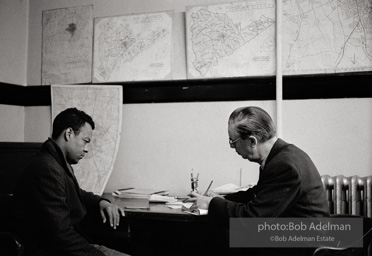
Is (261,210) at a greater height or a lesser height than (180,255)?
greater

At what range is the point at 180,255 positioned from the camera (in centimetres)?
309

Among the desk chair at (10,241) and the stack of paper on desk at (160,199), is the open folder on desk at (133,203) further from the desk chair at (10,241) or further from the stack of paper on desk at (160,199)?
the desk chair at (10,241)

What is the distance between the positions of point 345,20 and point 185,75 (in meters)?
1.38

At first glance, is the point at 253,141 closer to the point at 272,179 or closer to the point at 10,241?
the point at 272,179

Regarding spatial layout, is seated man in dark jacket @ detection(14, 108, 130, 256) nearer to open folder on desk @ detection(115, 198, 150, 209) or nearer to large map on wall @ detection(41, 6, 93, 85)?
open folder on desk @ detection(115, 198, 150, 209)

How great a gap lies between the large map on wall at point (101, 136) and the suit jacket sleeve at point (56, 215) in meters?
1.40

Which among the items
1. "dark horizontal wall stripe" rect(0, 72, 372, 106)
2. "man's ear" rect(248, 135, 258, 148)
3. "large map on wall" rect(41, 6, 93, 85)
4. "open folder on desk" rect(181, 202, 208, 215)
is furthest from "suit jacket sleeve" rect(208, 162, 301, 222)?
"large map on wall" rect(41, 6, 93, 85)

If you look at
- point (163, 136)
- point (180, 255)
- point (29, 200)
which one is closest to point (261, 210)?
point (29, 200)

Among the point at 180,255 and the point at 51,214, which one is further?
the point at 180,255

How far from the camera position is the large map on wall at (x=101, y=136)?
133 inches

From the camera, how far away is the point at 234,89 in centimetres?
319

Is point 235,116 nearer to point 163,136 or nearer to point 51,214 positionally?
point 51,214

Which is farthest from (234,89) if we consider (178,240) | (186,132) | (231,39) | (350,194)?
(178,240)

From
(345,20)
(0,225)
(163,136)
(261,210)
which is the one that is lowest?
(0,225)
